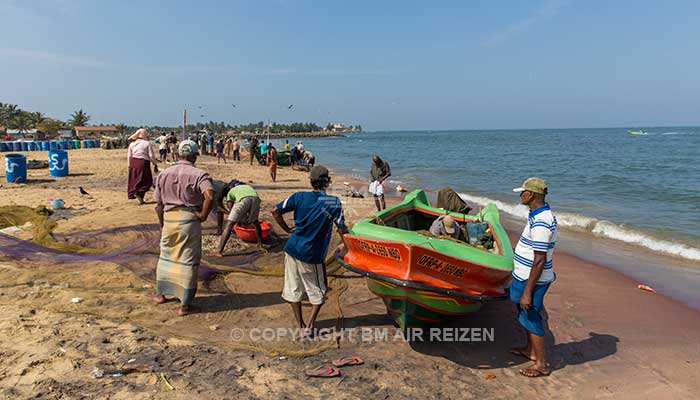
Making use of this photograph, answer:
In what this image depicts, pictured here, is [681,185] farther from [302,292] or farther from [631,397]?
[302,292]

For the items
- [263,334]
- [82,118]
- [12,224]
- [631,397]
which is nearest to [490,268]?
[631,397]

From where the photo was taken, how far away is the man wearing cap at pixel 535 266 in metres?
3.60

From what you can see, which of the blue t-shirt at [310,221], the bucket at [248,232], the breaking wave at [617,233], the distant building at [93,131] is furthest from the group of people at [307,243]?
the distant building at [93,131]

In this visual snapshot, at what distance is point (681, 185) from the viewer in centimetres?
1881

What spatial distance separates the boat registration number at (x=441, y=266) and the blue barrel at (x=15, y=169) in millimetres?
13648

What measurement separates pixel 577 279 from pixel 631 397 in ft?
11.4

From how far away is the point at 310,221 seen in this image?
4.07 metres

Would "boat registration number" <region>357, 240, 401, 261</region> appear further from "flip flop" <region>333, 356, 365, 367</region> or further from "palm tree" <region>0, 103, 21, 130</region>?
"palm tree" <region>0, 103, 21, 130</region>

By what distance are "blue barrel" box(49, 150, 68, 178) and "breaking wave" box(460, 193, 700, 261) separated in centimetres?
1521

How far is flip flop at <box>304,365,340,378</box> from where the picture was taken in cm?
364

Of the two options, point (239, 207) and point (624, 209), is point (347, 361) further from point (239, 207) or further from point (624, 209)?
point (624, 209)

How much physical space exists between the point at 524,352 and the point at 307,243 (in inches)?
97.0

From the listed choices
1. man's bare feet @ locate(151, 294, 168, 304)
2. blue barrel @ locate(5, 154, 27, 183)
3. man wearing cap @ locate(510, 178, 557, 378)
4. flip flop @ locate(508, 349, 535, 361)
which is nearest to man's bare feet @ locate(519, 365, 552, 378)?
man wearing cap @ locate(510, 178, 557, 378)

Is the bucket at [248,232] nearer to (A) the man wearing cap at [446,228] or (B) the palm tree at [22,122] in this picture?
(A) the man wearing cap at [446,228]
